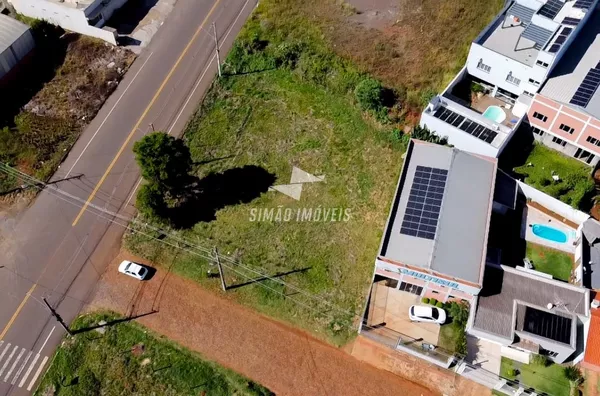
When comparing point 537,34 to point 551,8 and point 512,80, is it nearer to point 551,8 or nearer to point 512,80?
point 551,8

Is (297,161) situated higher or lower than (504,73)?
lower

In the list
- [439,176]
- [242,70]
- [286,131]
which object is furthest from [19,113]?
[439,176]

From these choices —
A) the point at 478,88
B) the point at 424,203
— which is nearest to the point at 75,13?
the point at 424,203

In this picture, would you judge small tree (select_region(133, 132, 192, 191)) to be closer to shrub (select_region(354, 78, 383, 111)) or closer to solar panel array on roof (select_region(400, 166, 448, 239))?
shrub (select_region(354, 78, 383, 111))

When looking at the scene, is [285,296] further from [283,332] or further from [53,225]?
[53,225]

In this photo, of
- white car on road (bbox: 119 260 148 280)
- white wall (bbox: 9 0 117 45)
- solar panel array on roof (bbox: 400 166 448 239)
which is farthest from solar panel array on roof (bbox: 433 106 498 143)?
white wall (bbox: 9 0 117 45)

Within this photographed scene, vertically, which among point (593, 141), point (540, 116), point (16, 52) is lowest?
point (16, 52)
